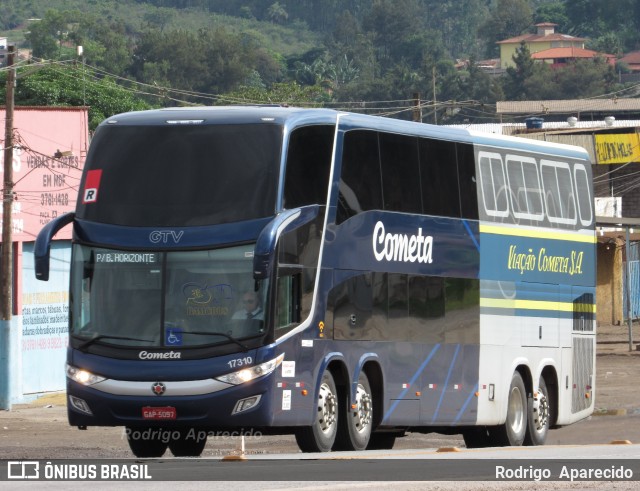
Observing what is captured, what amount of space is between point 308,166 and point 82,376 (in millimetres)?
3406

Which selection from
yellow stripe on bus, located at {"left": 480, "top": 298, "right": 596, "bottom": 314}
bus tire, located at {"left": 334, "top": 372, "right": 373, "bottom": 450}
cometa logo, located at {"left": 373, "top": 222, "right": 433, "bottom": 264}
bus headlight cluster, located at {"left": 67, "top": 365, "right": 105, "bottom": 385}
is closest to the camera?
bus headlight cluster, located at {"left": 67, "top": 365, "right": 105, "bottom": 385}

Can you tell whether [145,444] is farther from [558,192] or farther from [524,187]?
[558,192]

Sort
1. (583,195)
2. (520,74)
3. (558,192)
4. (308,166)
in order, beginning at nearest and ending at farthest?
(308,166) → (558,192) → (583,195) → (520,74)

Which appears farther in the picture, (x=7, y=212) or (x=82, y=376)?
(x=7, y=212)

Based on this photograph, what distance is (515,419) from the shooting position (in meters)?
22.8

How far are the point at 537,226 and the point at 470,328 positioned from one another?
7.64 feet

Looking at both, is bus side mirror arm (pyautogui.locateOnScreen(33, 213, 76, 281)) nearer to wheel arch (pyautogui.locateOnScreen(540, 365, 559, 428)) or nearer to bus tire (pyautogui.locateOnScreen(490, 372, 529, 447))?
bus tire (pyautogui.locateOnScreen(490, 372, 529, 447))

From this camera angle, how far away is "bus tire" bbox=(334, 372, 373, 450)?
1873cm

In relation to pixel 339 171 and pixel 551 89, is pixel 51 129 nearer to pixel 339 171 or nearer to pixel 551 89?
pixel 339 171

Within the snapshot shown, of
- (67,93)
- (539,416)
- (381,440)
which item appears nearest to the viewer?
(381,440)

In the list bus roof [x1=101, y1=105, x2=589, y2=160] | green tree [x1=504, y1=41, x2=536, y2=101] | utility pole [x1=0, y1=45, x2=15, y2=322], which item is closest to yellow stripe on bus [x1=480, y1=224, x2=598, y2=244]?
bus roof [x1=101, y1=105, x2=589, y2=160]

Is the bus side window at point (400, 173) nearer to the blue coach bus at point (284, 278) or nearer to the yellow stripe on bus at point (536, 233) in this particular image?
the blue coach bus at point (284, 278)

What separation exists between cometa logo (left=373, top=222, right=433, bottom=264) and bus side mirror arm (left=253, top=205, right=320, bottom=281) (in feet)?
6.28

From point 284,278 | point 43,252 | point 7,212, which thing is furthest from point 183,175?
point 7,212
